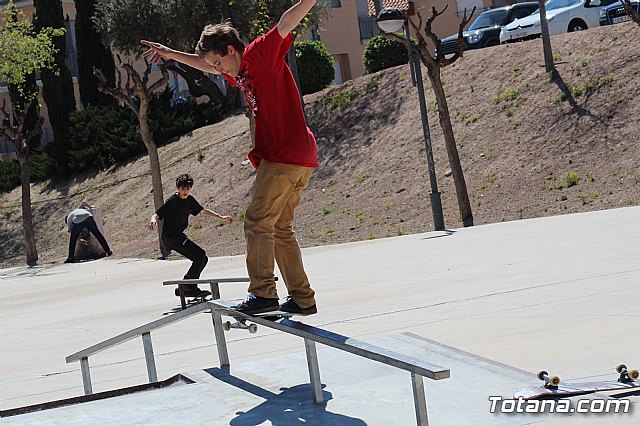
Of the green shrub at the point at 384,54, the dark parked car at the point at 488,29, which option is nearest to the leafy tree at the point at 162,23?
the green shrub at the point at 384,54

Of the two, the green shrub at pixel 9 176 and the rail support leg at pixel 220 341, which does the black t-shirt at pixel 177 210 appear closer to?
the rail support leg at pixel 220 341

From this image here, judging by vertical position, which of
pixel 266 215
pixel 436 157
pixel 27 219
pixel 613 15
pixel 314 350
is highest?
pixel 613 15

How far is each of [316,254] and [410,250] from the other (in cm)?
248

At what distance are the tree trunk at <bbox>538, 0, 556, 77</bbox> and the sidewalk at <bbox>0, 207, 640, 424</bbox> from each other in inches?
305

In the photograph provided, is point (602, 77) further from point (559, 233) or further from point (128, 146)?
point (128, 146)

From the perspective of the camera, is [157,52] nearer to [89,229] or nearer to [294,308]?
[294,308]

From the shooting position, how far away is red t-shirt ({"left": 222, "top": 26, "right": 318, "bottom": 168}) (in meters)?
5.82

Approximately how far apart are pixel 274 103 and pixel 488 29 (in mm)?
26488

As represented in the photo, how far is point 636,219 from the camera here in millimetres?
14672

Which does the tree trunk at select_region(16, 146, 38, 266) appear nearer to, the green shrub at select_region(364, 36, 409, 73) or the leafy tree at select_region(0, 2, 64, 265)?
the leafy tree at select_region(0, 2, 64, 265)

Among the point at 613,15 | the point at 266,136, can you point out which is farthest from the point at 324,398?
the point at 613,15

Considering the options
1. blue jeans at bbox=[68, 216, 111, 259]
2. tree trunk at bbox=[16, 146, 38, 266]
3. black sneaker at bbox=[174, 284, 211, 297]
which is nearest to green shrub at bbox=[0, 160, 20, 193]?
tree trunk at bbox=[16, 146, 38, 266]

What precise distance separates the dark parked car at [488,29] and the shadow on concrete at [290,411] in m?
25.7

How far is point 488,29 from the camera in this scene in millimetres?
31266
